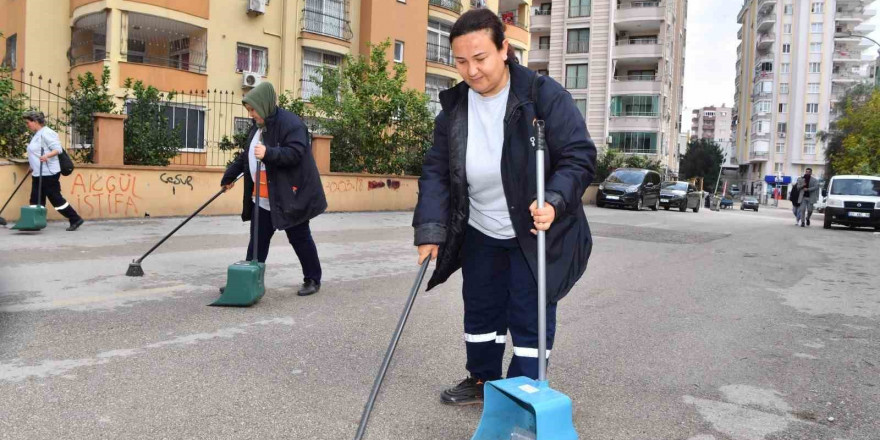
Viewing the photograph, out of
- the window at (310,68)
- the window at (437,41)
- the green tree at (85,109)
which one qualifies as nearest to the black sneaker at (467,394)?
the green tree at (85,109)

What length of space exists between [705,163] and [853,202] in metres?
70.0

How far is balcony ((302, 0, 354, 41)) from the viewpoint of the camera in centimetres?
2580

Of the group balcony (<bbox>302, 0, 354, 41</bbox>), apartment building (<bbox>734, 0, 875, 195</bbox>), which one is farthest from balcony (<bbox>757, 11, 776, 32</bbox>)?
balcony (<bbox>302, 0, 354, 41</bbox>)

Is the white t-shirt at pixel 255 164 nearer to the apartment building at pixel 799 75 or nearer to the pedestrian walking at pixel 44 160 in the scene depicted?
the pedestrian walking at pixel 44 160

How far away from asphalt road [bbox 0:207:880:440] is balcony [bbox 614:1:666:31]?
157 feet

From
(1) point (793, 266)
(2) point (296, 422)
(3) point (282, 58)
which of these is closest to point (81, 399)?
(2) point (296, 422)

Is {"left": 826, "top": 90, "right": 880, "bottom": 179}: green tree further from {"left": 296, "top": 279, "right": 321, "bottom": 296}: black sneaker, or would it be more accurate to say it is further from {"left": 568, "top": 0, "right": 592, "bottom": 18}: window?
{"left": 296, "top": 279, "right": 321, "bottom": 296}: black sneaker

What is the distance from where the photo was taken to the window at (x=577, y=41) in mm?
54000

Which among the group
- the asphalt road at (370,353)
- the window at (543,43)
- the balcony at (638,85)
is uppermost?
the window at (543,43)

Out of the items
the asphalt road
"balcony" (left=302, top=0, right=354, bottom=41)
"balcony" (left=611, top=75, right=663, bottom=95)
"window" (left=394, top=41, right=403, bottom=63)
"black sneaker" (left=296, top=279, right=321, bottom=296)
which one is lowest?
the asphalt road

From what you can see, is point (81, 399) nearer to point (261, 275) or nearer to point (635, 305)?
point (261, 275)

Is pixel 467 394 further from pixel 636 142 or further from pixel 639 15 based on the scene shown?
pixel 639 15

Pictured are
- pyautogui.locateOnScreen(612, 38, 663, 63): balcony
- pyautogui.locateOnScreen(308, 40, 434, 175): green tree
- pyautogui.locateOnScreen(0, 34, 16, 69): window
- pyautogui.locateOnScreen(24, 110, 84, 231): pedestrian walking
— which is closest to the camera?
pyautogui.locateOnScreen(24, 110, 84, 231): pedestrian walking

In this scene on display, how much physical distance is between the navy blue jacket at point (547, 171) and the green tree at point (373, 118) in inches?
607
